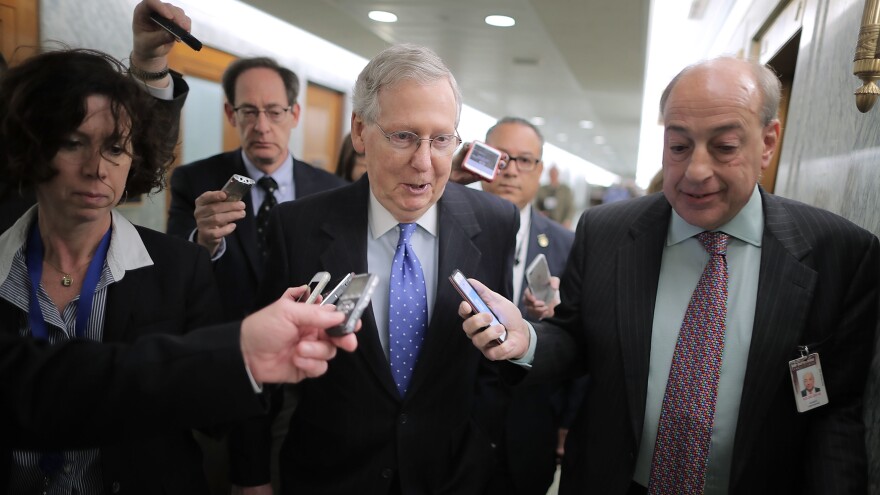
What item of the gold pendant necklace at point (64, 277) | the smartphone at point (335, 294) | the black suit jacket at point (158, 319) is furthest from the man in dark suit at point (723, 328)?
the gold pendant necklace at point (64, 277)

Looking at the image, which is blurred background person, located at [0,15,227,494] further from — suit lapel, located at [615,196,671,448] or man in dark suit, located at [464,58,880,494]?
suit lapel, located at [615,196,671,448]

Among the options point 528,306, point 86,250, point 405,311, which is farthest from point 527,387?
point 86,250

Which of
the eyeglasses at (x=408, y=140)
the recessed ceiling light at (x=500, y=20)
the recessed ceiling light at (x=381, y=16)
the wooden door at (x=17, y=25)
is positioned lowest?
the eyeglasses at (x=408, y=140)

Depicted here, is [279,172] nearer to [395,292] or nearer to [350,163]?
[350,163]

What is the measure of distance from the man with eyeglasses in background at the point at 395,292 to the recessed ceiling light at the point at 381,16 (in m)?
3.24

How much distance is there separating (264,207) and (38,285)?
124cm

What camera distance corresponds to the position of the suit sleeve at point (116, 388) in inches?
40.8

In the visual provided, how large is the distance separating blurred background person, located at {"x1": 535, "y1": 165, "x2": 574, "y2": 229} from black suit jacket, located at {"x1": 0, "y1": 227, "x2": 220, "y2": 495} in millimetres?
7581

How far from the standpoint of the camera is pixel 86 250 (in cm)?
149

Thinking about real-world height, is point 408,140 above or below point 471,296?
above

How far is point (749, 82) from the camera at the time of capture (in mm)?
1521

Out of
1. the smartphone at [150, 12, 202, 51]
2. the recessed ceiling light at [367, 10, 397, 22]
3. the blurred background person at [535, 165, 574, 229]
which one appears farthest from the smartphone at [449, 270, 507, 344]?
the blurred background person at [535, 165, 574, 229]

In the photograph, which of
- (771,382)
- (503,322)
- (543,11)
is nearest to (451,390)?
(503,322)

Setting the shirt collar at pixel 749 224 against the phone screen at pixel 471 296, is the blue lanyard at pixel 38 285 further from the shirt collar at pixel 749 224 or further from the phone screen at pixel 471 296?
the shirt collar at pixel 749 224
